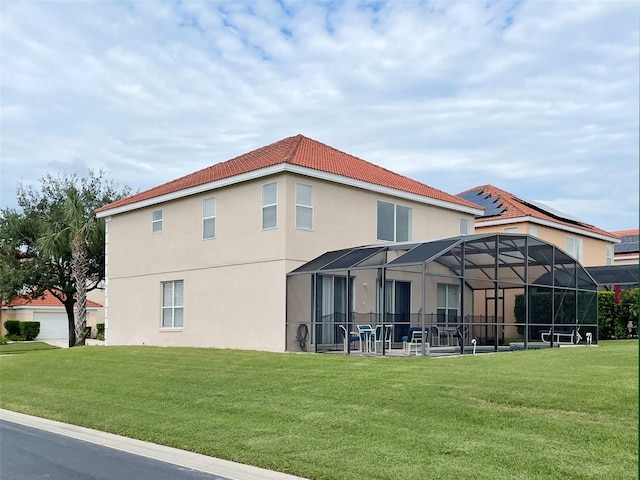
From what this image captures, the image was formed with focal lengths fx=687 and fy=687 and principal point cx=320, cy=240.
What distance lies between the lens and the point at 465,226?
28.1 metres

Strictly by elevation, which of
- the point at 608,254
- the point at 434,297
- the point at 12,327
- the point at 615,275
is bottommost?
the point at 12,327

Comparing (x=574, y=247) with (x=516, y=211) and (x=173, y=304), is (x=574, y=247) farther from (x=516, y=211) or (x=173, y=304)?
(x=173, y=304)

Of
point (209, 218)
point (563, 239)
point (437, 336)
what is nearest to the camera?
point (437, 336)

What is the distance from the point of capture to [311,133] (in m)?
26.0

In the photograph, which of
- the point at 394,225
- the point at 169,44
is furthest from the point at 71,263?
the point at 169,44

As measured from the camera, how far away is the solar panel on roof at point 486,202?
33.7m

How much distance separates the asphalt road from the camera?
345 inches

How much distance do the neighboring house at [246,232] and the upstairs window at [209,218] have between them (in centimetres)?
3

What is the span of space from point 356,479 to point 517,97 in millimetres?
11956

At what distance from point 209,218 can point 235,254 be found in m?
2.04

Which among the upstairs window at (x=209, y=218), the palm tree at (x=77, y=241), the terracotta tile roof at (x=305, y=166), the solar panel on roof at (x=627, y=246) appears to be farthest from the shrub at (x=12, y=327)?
the solar panel on roof at (x=627, y=246)

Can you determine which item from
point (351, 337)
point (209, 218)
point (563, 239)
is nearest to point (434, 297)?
point (351, 337)

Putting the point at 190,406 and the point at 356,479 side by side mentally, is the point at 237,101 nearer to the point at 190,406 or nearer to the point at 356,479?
the point at 190,406

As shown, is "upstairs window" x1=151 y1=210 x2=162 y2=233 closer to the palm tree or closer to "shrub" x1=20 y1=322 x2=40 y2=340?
the palm tree
